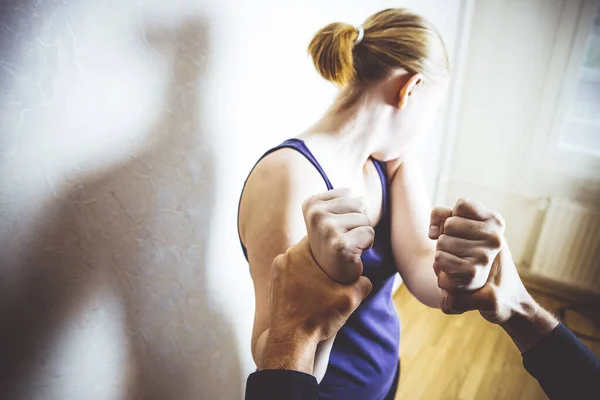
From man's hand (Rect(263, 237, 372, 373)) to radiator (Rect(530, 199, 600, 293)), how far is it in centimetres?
201

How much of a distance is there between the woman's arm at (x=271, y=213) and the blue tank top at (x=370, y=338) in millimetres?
38

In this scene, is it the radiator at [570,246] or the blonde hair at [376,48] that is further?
the radiator at [570,246]

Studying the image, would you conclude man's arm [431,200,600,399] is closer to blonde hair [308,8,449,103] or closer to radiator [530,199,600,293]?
blonde hair [308,8,449,103]

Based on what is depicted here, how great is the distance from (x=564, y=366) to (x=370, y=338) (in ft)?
1.15

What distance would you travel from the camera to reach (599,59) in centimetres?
197

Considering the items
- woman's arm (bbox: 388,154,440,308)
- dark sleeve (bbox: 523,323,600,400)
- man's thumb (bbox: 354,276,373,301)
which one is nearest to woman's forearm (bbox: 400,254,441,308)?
woman's arm (bbox: 388,154,440,308)

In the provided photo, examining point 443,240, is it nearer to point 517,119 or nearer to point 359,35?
point 359,35

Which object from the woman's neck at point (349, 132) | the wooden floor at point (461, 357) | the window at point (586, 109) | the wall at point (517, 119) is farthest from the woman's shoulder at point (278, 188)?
the window at point (586, 109)

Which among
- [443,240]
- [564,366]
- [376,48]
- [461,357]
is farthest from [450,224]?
[461,357]

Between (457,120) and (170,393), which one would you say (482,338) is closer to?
(457,120)

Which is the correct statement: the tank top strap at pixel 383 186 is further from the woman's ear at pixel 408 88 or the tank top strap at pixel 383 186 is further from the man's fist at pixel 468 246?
the man's fist at pixel 468 246

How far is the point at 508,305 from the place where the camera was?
0.62 metres

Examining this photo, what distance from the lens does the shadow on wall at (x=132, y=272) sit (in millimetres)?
600

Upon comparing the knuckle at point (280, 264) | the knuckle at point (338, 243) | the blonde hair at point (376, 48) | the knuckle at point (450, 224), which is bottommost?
the knuckle at point (280, 264)
